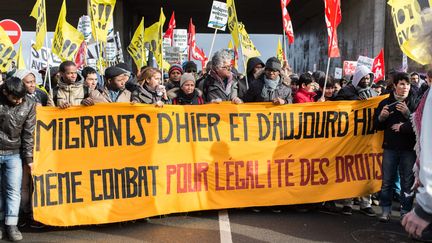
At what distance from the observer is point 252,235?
4664 mm

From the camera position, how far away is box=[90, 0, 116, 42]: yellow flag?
746 centimetres

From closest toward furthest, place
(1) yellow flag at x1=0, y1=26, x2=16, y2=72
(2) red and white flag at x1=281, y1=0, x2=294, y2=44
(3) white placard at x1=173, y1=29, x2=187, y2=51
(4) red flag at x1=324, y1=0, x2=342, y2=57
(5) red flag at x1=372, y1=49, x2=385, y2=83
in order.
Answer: (4) red flag at x1=324, y1=0, x2=342, y2=57
(2) red and white flag at x1=281, y1=0, x2=294, y2=44
(1) yellow flag at x1=0, y1=26, x2=16, y2=72
(5) red flag at x1=372, y1=49, x2=385, y2=83
(3) white placard at x1=173, y1=29, x2=187, y2=51

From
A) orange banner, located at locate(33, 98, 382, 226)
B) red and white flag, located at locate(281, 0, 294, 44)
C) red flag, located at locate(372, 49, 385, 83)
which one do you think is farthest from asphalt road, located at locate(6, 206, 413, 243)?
red flag, located at locate(372, 49, 385, 83)

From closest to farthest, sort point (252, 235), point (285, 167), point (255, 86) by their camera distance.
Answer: point (252, 235) < point (285, 167) < point (255, 86)

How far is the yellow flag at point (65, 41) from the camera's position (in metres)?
7.15

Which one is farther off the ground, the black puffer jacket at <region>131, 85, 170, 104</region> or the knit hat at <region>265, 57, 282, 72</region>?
the knit hat at <region>265, 57, 282, 72</region>

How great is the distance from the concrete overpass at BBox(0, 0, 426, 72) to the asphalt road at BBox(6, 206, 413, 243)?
12.8m

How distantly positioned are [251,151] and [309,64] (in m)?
27.1

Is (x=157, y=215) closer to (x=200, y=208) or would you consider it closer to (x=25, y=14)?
(x=200, y=208)

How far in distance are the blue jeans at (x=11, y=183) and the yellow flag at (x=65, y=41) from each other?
10.1 ft

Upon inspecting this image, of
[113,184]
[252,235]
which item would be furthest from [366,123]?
[113,184]

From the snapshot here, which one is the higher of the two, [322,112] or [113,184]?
[322,112]

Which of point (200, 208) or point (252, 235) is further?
point (200, 208)

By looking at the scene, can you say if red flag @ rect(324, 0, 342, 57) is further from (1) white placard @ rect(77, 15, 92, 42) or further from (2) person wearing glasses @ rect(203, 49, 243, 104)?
(1) white placard @ rect(77, 15, 92, 42)
